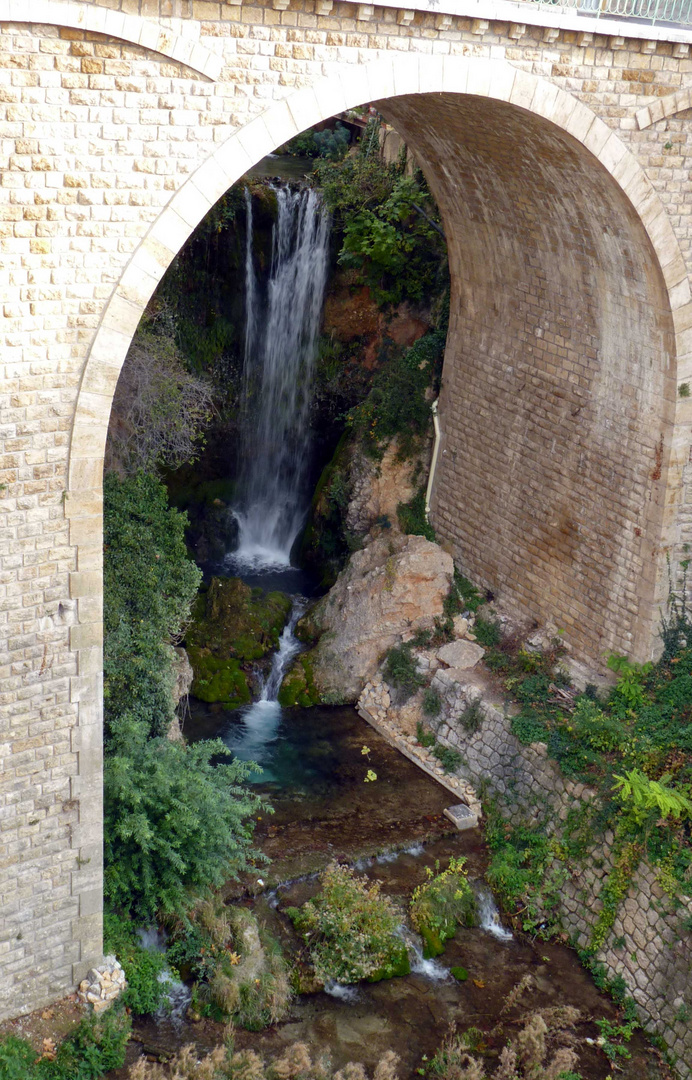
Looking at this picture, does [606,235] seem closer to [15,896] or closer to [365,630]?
[365,630]

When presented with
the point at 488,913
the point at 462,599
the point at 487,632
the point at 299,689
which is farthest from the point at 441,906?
the point at 462,599

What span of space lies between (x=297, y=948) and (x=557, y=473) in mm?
5746

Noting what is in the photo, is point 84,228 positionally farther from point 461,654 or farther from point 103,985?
point 461,654

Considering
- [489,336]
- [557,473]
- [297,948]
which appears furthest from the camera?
[489,336]

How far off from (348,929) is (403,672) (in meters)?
3.75

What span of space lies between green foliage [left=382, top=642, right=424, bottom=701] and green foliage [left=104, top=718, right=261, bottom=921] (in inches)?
147

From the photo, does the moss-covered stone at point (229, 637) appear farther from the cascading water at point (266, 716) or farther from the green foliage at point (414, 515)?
the green foliage at point (414, 515)

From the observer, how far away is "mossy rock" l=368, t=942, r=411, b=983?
9.33 meters

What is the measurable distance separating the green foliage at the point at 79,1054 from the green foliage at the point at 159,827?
928 mm

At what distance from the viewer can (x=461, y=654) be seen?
12.6 m

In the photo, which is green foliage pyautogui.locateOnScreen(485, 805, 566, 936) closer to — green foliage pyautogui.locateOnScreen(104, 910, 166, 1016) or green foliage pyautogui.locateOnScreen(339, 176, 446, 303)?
green foliage pyautogui.locateOnScreen(104, 910, 166, 1016)

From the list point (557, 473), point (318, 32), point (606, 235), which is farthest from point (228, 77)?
point (557, 473)

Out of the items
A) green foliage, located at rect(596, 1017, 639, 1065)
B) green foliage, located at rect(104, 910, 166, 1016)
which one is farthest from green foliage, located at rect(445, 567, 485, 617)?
green foliage, located at rect(104, 910, 166, 1016)

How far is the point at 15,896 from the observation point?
792 cm
